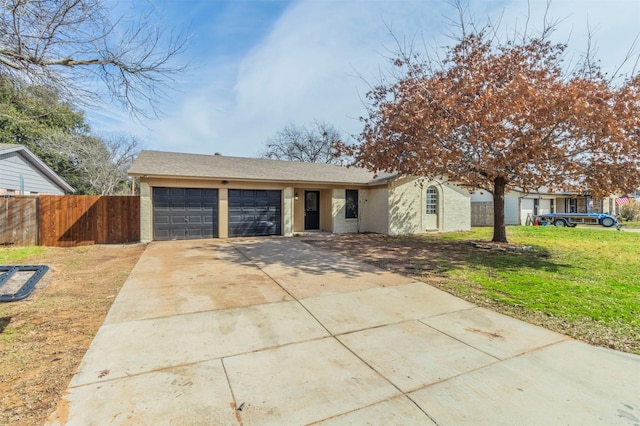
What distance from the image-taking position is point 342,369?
10.2 ft

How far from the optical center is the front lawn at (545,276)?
4344 millimetres

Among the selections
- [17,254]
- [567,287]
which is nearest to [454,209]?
[567,287]

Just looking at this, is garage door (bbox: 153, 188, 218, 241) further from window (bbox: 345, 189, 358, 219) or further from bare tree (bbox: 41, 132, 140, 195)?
bare tree (bbox: 41, 132, 140, 195)

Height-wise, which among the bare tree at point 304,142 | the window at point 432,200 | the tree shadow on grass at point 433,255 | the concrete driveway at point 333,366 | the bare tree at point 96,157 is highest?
the bare tree at point 304,142

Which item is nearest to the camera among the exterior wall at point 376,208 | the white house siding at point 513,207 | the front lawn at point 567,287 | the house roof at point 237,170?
the front lawn at point 567,287

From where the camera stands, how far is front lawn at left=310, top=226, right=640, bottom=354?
14.3ft

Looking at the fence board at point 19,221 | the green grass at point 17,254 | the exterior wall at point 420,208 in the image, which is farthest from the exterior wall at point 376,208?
the fence board at point 19,221

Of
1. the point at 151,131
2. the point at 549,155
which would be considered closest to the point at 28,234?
the point at 151,131

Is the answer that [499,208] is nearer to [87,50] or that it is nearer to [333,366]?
[333,366]

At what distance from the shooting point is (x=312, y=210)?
641 inches

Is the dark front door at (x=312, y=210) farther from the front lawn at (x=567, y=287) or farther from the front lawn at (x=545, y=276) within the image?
the front lawn at (x=567, y=287)

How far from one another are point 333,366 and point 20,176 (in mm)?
17597

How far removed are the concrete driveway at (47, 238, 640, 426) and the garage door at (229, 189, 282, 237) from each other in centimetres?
789

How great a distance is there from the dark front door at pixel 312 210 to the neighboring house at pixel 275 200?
51 mm
